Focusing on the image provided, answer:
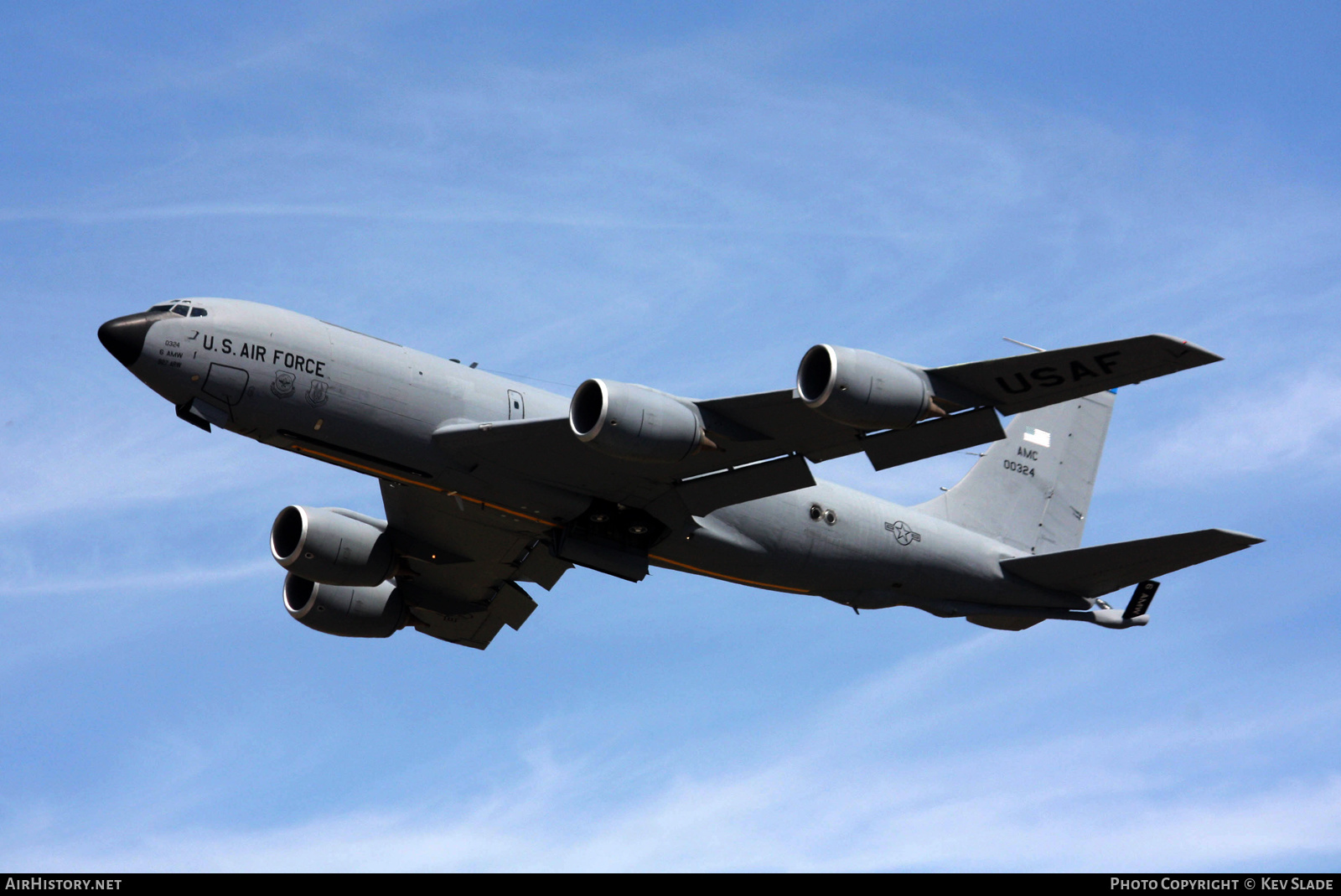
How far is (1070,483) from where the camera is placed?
128ft

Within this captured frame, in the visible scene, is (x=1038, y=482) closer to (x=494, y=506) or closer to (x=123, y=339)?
(x=494, y=506)

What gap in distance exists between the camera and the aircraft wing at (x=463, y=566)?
31719 millimetres

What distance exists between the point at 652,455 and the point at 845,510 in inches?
307

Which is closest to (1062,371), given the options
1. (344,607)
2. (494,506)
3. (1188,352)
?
(1188,352)

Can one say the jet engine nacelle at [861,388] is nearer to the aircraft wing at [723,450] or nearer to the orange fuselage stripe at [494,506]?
the aircraft wing at [723,450]

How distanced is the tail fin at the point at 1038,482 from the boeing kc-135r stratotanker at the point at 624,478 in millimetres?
113

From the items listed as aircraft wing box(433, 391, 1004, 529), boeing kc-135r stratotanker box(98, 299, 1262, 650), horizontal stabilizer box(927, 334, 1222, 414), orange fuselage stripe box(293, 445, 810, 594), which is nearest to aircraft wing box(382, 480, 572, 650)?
boeing kc-135r stratotanker box(98, 299, 1262, 650)

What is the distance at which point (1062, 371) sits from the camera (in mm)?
25500

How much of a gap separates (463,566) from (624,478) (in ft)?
24.1
